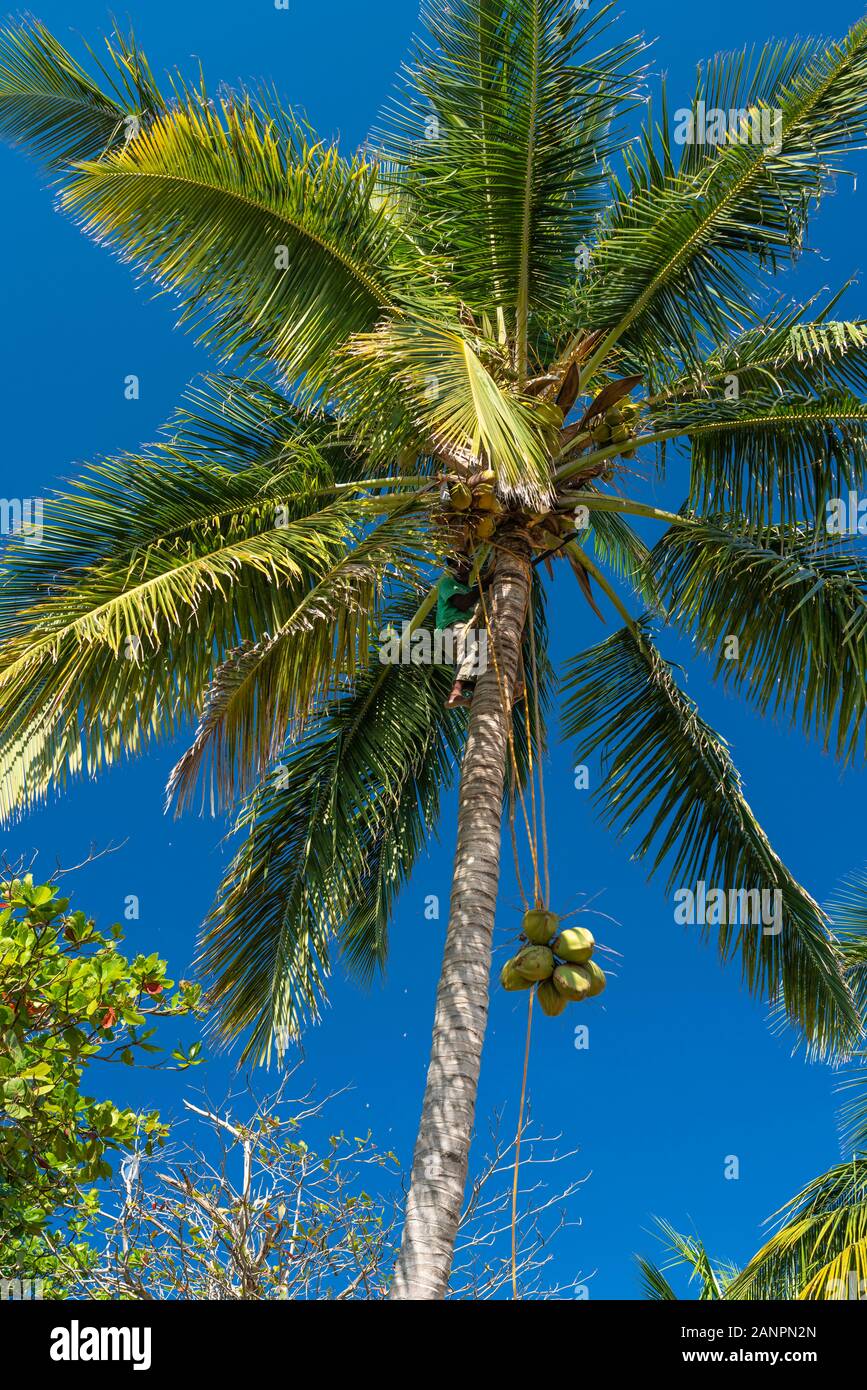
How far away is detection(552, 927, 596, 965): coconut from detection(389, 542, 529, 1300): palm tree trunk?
0.41m

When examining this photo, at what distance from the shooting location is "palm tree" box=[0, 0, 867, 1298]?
611 centimetres

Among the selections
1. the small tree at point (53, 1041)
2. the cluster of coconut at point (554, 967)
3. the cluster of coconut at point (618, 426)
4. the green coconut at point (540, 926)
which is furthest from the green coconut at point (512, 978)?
the cluster of coconut at point (618, 426)

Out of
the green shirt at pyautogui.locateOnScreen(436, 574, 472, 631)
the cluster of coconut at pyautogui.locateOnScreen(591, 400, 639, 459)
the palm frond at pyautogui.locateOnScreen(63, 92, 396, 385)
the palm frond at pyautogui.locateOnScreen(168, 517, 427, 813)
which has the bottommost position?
the palm frond at pyautogui.locateOnScreen(168, 517, 427, 813)

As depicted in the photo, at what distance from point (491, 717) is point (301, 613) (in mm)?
1105

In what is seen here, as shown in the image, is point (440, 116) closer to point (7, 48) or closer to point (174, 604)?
point (7, 48)

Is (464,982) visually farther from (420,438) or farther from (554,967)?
(420,438)

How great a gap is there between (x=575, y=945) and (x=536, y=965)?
7.3 inches

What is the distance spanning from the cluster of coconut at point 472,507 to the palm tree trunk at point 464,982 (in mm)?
317

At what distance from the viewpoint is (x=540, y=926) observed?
210 inches
